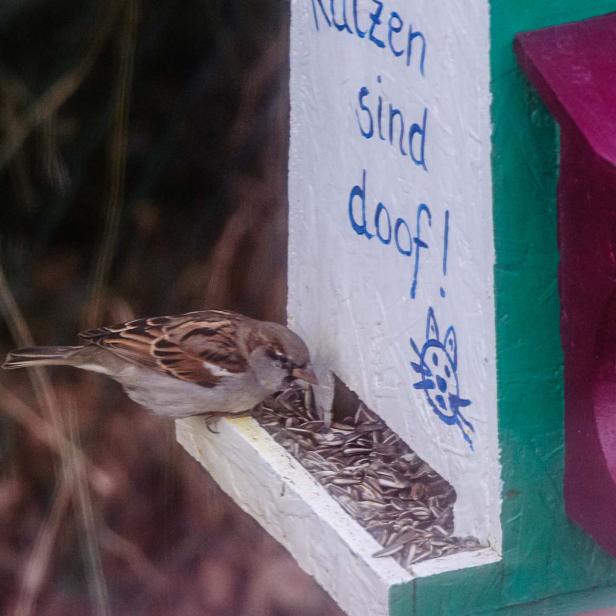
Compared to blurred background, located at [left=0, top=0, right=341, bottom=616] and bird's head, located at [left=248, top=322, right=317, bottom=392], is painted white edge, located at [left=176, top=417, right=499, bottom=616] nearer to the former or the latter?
bird's head, located at [left=248, top=322, right=317, bottom=392]

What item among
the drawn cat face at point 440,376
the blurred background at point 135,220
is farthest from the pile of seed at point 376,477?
the blurred background at point 135,220

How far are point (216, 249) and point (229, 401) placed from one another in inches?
28.1

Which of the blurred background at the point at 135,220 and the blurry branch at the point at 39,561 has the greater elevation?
the blurred background at the point at 135,220

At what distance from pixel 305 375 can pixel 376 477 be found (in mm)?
232

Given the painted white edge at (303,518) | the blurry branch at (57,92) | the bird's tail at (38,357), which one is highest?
the blurry branch at (57,92)

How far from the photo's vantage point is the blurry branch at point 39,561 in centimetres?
303

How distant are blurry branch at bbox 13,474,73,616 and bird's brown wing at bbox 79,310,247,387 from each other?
56 cm

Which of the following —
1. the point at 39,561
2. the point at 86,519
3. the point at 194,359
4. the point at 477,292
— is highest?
the point at 477,292

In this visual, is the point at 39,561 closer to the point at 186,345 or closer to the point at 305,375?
the point at 186,345

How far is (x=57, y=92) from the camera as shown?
272 centimetres

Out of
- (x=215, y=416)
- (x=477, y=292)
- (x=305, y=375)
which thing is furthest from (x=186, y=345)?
(x=477, y=292)

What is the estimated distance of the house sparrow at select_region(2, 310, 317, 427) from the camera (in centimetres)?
217

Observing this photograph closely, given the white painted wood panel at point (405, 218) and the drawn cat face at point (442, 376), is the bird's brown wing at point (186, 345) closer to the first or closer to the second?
the white painted wood panel at point (405, 218)

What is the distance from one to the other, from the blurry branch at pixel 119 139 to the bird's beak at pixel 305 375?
627 millimetres
